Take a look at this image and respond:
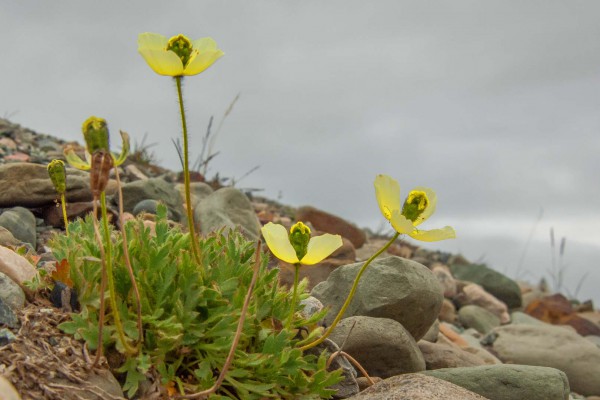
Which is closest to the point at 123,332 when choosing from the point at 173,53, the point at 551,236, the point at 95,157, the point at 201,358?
the point at 201,358

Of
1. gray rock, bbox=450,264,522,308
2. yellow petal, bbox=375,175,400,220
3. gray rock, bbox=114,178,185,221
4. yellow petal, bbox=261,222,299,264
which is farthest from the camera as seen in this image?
gray rock, bbox=450,264,522,308

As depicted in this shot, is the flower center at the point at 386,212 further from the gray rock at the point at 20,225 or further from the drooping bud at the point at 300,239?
the gray rock at the point at 20,225

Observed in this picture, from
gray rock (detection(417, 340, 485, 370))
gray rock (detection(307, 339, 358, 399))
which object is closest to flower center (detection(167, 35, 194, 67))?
gray rock (detection(307, 339, 358, 399))

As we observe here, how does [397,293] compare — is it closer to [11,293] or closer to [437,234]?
[437,234]

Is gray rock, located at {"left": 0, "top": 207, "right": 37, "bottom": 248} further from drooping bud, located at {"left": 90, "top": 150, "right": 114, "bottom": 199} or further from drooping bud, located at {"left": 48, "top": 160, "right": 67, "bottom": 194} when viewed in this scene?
drooping bud, located at {"left": 90, "top": 150, "right": 114, "bottom": 199}

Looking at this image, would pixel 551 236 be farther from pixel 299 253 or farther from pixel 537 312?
pixel 299 253

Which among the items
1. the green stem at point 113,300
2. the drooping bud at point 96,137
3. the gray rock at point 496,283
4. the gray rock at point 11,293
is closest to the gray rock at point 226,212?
the gray rock at point 11,293
